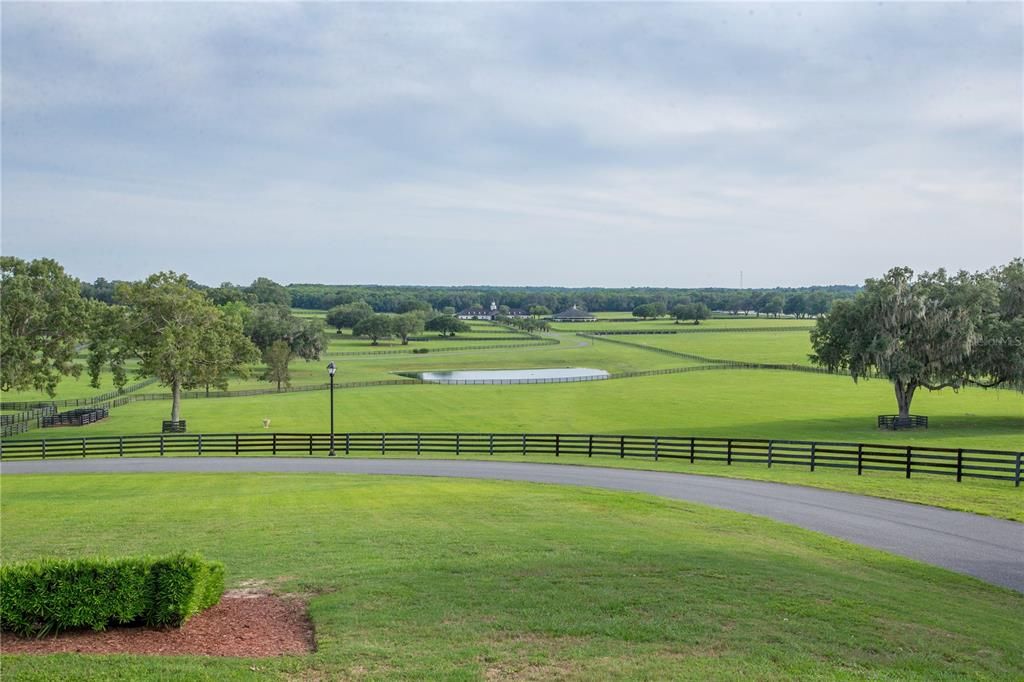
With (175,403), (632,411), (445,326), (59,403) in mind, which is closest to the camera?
(175,403)

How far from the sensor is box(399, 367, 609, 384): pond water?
89537 millimetres

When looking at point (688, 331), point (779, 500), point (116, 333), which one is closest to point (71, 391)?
point (116, 333)

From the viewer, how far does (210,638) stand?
9.91 meters

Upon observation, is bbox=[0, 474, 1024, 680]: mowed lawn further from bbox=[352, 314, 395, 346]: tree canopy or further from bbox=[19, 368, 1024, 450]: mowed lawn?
bbox=[352, 314, 395, 346]: tree canopy

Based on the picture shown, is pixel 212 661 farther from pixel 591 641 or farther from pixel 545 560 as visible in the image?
pixel 545 560

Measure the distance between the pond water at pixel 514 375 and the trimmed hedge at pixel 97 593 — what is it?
77.8 m

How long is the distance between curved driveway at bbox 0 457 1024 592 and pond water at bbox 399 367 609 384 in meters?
54.9

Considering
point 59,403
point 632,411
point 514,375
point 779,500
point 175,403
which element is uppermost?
point 779,500

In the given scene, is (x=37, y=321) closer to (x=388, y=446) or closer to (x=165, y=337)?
(x=165, y=337)

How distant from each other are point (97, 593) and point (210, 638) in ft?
4.81

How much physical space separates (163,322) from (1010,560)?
180 feet

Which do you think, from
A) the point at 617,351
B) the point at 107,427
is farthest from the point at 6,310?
the point at 617,351

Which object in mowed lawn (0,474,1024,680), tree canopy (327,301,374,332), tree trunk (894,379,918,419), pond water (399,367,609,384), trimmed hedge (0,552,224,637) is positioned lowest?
pond water (399,367,609,384)

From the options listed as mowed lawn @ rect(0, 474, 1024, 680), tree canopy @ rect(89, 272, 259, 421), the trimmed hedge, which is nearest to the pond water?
tree canopy @ rect(89, 272, 259, 421)
